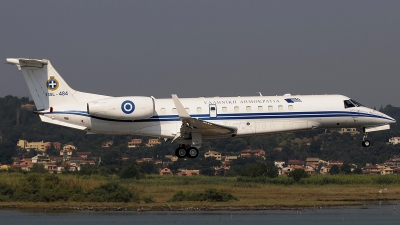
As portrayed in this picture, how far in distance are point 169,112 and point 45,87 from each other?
7.16m

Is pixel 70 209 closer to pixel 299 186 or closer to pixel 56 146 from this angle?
pixel 299 186

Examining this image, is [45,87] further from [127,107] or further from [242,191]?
[242,191]

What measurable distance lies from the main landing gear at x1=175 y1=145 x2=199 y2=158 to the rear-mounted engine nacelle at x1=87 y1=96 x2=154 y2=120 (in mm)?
3122

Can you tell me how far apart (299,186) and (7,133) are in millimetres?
50633

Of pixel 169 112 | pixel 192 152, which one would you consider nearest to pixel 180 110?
pixel 169 112

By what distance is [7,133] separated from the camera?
103 meters

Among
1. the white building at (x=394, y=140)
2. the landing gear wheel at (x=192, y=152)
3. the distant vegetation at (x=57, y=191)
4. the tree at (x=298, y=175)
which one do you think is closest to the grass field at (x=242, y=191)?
the distant vegetation at (x=57, y=191)

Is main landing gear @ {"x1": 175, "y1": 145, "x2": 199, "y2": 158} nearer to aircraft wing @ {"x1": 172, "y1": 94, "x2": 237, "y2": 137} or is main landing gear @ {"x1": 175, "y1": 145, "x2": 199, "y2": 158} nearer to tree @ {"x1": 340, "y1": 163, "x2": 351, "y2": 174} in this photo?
aircraft wing @ {"x1": 172, "y1": 94, "x2": 237, "y2": 137}

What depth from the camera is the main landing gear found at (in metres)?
45.1

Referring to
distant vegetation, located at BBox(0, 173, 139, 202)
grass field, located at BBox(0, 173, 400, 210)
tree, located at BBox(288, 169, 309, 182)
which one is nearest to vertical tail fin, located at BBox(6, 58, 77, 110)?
grass field, located at BBox(0, 173, 400, 210)

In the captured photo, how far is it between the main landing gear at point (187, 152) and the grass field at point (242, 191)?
9.69 m

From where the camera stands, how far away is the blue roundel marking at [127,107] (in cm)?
4344

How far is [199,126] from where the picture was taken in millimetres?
43438

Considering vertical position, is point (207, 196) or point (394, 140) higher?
point (394, 140)
